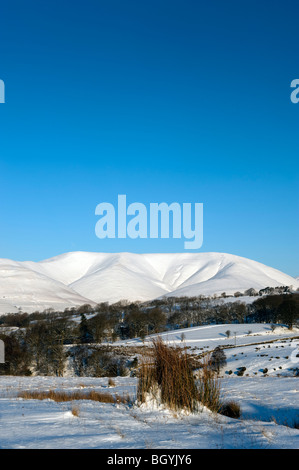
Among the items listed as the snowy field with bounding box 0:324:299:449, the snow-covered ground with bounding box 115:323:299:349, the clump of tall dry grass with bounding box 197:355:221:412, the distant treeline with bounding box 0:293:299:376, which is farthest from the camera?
the snow-covered ground with bounding box 115:323:299:349

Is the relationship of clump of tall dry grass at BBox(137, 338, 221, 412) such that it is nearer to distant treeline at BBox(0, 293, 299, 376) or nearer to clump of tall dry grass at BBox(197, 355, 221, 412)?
clump of tall dry grass at BBox(197, 355, 221, 412)

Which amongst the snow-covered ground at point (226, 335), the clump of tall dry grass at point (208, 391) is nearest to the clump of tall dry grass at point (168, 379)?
the clump of tall dry grass at point (208, 391)

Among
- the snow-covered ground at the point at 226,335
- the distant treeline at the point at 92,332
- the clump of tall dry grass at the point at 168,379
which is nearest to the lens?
the clump of tall dry grass at the point at 168,379

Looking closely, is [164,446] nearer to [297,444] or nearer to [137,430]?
[137,430]

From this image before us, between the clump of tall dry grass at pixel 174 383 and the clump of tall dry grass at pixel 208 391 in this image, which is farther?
the clump of tall dry grass at pixel 208 391

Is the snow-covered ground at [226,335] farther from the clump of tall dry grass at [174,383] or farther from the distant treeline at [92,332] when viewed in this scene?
the clump of tall dry grass at [174,383]

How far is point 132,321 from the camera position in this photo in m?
106

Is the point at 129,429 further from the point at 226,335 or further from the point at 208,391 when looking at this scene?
the point at 226,335

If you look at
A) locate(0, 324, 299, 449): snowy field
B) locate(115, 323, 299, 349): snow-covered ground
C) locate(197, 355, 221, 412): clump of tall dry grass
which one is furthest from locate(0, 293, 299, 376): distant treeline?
locate(115, 323, 299, 349): snow-covered ground

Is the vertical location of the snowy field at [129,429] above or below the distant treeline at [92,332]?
above

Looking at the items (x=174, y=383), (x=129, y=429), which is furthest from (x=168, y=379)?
(x=129, y=429)

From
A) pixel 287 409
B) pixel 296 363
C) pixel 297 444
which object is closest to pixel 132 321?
pixel 296 363

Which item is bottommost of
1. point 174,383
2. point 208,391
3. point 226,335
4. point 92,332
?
point 226,335
